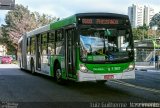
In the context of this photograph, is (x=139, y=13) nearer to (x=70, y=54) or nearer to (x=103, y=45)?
(x=70, y=54)

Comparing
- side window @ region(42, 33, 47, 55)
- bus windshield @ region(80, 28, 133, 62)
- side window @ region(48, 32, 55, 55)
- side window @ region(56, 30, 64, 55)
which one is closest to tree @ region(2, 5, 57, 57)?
side window @ region(42, 33, 47, 55)

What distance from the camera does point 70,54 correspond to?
693 inches

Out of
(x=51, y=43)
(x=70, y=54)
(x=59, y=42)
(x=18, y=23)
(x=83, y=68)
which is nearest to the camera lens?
(x=83, y=68)

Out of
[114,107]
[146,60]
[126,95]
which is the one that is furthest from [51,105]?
[146,60]

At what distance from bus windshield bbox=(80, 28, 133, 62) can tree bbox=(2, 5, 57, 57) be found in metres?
71.4

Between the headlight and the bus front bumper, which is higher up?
the headlight

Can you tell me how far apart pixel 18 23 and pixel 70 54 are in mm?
72326

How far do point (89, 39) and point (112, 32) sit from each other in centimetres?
93

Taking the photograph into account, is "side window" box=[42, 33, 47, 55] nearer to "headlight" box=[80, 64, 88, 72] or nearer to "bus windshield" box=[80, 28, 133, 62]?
"bus windshield" box=[80, 28, 133, 62]

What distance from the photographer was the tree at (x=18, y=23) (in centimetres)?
8800

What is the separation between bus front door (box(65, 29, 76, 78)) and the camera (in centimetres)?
1723

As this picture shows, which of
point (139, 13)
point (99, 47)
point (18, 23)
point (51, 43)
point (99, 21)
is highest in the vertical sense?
point (139, 13)

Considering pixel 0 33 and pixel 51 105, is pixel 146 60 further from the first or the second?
pixel 51 105

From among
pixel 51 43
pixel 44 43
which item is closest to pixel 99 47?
pixel 51 43
